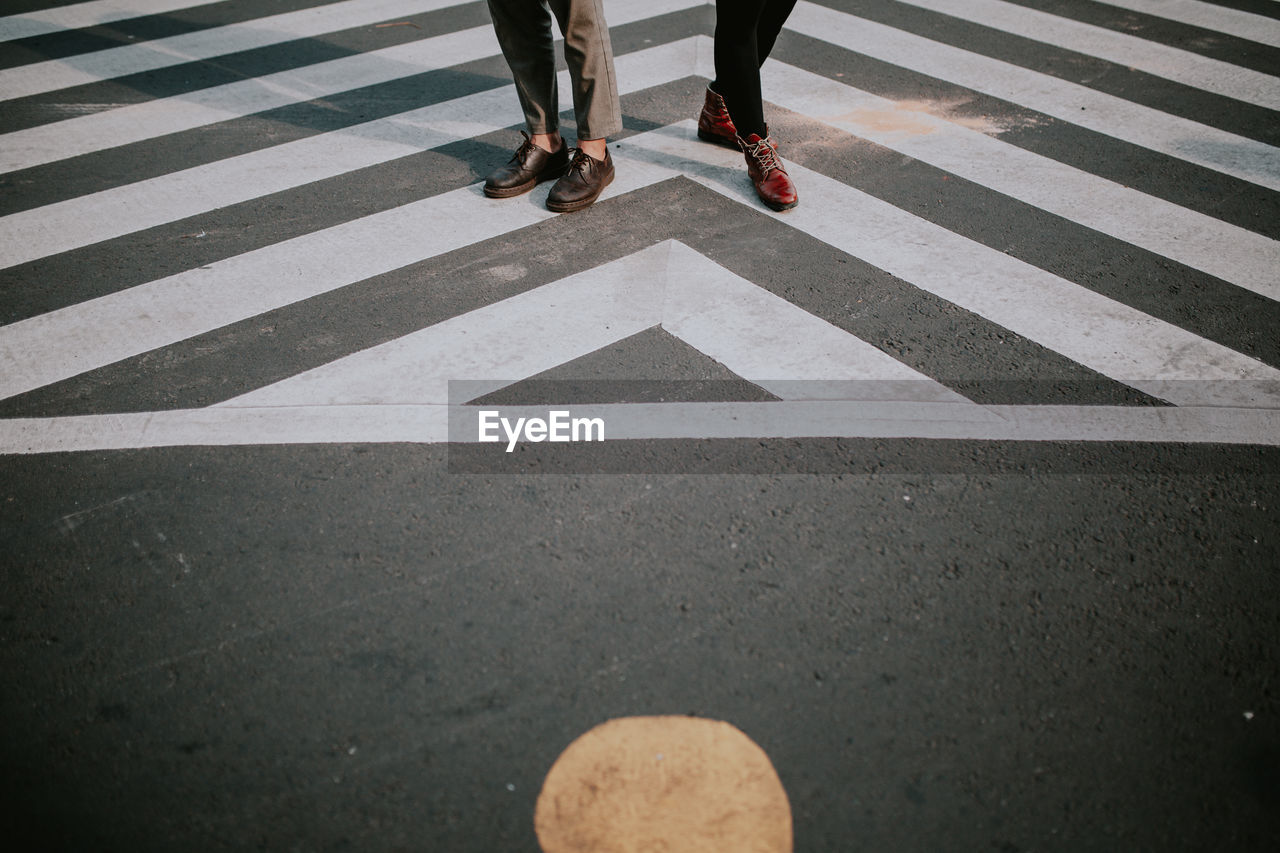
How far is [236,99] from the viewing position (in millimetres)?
5590

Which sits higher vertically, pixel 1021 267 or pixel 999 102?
pixel 999 102

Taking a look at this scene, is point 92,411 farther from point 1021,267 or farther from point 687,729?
point 1021,267

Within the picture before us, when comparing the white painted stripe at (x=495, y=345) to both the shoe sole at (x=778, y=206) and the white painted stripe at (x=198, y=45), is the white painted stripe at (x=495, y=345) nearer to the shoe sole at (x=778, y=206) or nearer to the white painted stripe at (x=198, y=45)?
the shoe sole at (x=778, y=206)

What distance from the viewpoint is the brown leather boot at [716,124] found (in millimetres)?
4892

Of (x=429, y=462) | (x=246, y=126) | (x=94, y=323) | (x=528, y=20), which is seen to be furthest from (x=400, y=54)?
(x=429, y=462)

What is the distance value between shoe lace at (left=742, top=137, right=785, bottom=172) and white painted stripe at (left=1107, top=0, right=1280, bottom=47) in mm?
4462

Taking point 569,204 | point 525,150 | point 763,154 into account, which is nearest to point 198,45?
point 525,150

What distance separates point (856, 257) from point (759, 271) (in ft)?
1.57

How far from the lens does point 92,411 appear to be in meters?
3.20

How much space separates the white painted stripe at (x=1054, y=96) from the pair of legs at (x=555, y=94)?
2.76m

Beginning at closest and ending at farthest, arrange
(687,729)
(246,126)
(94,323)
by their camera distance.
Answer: (687,729) < (94,323) < (246,126)

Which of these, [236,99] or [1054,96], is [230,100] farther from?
[1054,96]

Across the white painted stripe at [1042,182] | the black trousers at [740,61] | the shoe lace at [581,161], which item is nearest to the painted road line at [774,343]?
the shoe lace at [581,161]

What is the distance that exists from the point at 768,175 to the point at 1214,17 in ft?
16.1
